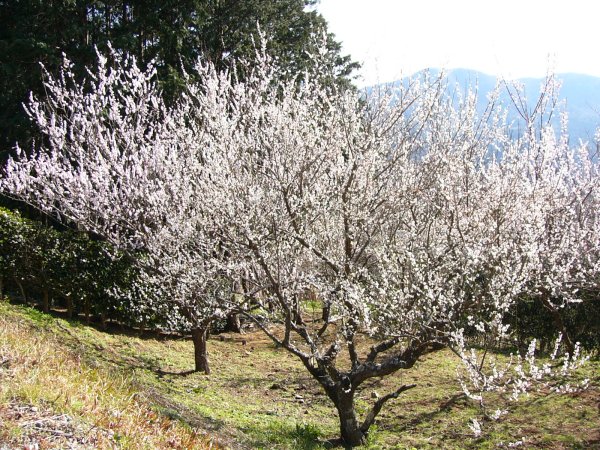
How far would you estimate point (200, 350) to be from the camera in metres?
8.82

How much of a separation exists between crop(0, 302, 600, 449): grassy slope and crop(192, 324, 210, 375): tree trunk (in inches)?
10.6

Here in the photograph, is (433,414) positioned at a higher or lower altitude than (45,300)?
lower

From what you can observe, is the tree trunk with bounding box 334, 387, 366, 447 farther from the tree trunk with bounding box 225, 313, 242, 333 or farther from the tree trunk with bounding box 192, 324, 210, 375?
the tree trunk with bounding box 225, 313, 242, 333

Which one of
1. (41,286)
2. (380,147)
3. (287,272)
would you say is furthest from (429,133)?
(41,286)

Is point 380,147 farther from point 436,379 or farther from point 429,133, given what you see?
point 436,379

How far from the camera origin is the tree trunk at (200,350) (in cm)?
871

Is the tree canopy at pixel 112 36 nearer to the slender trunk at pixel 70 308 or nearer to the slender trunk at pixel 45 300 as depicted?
the slender trunk at pixel 45 300

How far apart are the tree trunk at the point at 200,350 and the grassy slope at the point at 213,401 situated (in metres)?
0.27

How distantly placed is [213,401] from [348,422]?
237 cm

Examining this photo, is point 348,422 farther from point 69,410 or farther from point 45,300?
point 45,300

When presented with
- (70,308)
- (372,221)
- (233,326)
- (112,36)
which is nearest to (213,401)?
(372,221)

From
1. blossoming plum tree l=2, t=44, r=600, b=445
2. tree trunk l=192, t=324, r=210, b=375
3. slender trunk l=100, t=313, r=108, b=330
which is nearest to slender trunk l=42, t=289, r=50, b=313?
slender trunk l=100, t=313, r=108, b=330

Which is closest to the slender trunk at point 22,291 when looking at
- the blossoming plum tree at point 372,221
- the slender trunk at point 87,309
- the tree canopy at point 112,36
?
the slender trunk at point 87,309

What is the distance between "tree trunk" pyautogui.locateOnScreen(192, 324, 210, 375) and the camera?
8711 mm
